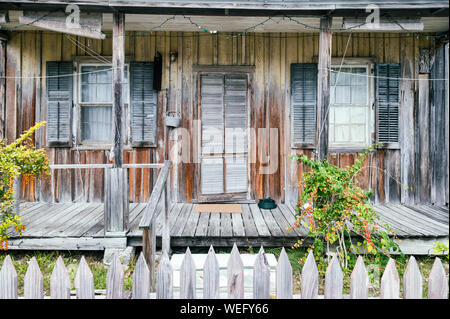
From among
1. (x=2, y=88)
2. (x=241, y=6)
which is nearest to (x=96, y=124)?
(x=2, y=88)

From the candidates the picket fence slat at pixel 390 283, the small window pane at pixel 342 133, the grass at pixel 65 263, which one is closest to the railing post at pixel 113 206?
the grass at pixel 65 263

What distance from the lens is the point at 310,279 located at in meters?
1.79

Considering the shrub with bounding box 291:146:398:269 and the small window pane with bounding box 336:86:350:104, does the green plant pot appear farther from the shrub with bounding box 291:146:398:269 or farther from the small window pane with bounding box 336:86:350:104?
the small window pane with bounding box 336:86:350:104

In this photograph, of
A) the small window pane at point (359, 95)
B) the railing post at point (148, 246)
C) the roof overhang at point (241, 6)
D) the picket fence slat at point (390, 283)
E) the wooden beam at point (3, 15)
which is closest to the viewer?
the picket fence slat at point (390, 283)

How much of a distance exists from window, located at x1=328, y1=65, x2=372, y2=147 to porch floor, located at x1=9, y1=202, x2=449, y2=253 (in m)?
1.59

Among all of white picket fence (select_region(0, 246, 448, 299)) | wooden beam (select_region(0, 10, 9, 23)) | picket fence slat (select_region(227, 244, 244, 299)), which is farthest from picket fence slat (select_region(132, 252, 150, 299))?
wooden beam (select_region(0, 10, 9, 23))

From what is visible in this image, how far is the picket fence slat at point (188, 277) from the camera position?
5.87ft

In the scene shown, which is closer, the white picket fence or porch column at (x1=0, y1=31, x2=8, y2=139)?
the white picket fence

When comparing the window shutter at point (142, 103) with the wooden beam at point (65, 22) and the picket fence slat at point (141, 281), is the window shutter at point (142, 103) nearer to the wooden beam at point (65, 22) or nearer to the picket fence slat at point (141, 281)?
the wooden beam at point (65, 22)

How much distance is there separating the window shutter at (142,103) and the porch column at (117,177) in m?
1.55

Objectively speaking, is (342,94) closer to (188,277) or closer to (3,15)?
(188,277)

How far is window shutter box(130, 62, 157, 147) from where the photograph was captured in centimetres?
584

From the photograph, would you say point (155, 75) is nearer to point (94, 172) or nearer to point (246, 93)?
point (246, 93)
